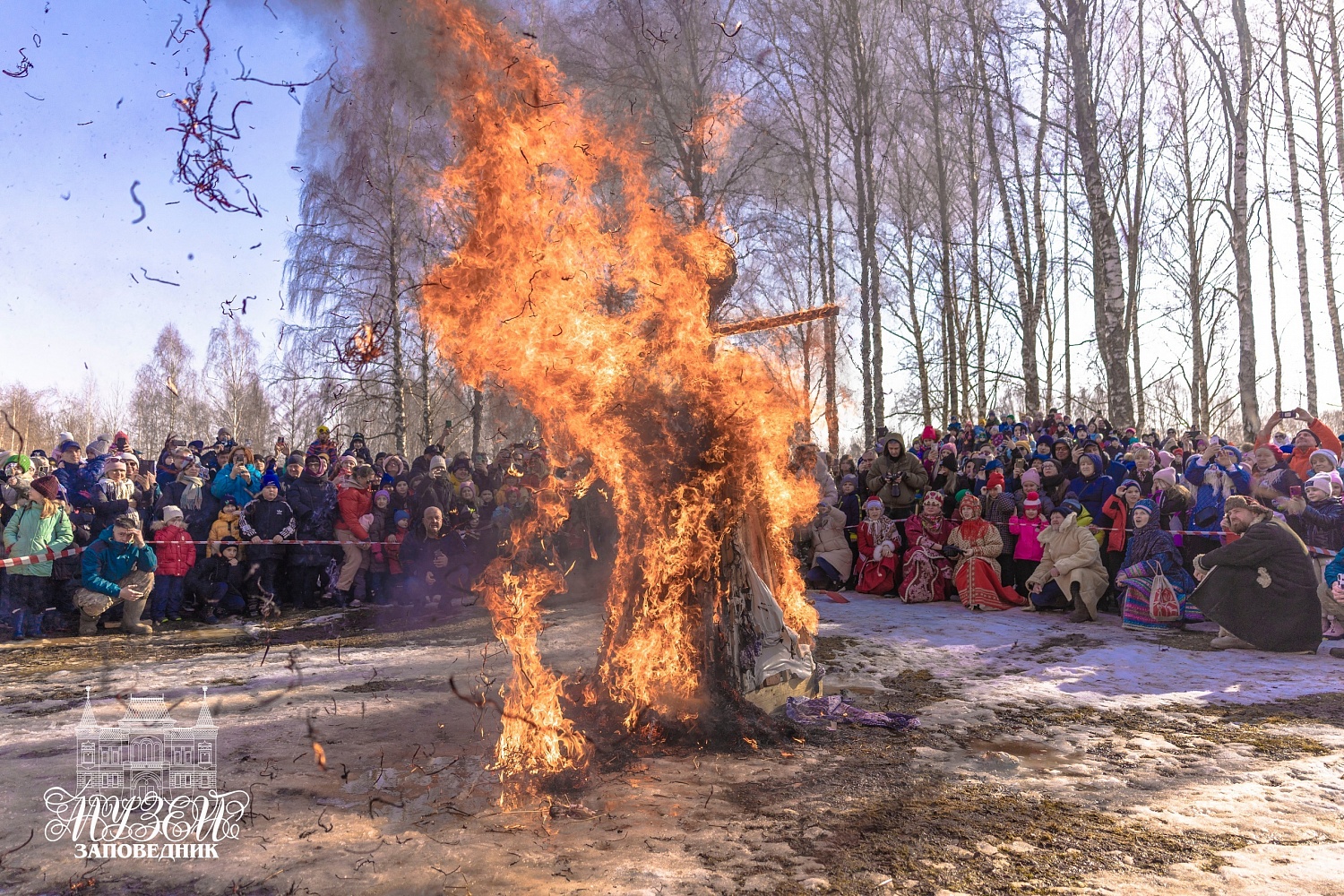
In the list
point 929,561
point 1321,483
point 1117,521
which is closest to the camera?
point 1321,483

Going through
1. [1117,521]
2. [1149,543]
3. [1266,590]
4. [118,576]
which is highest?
[1117,521]

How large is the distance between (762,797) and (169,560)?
28.2 ft

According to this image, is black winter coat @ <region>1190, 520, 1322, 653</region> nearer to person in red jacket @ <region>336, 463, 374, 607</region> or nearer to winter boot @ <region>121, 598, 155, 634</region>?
person in red jacket @ <region>336, 463, 374, 607</region>

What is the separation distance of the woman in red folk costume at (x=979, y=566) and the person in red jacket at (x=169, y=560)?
9709 millimetres

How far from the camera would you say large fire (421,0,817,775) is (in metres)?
5.36

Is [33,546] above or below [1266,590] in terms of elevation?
above

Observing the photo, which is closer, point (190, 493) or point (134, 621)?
point (134, 621)

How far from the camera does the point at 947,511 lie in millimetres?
11727

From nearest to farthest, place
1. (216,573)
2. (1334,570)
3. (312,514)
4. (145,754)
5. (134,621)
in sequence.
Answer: (145,754) < (1334,570) < (134,621) < (216,573) < (312,514)

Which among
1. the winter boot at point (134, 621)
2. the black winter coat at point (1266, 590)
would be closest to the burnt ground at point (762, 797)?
the black winter coat at point (1266, 590)

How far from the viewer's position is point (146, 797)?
4312 millimetres

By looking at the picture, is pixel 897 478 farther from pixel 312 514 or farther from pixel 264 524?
pixel 264 524

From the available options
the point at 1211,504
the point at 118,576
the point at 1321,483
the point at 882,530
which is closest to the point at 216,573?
the point at 118,576

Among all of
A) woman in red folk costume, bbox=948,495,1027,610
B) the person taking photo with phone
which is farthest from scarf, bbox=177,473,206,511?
the person taking photo with phone
